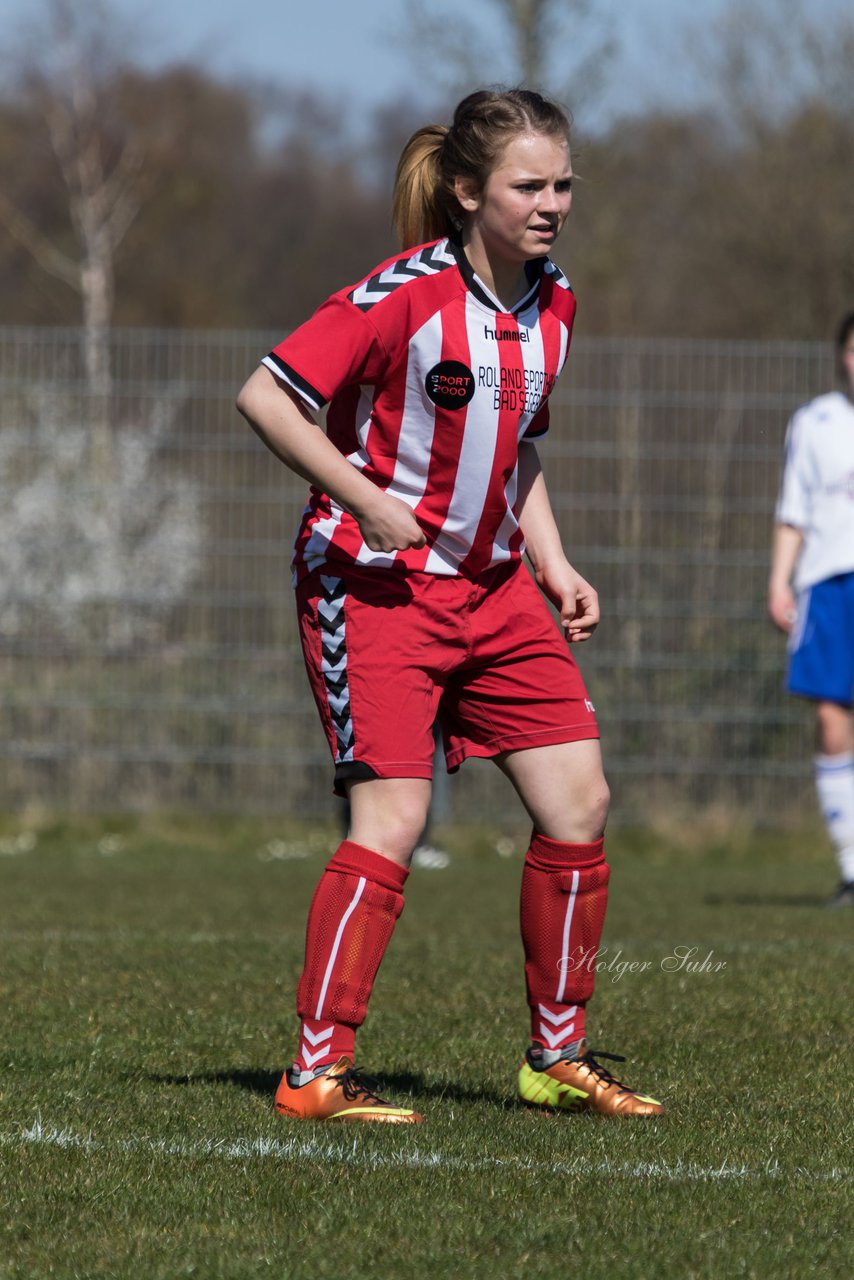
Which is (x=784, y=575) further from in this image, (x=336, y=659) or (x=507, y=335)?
(x=336, y=659)

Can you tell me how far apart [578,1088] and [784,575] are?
→ 4519mm

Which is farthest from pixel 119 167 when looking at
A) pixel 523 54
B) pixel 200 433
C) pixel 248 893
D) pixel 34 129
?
pixel 248 893

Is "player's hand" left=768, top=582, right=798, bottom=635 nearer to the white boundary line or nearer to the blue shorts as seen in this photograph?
the blue shorts

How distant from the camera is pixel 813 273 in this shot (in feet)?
64.2

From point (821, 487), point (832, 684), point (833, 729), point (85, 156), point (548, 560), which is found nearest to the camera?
point (548, 560)

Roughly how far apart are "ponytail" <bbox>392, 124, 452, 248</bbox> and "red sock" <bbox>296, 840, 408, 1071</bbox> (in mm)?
1317

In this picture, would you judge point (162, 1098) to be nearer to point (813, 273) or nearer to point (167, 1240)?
point (167, 1240)

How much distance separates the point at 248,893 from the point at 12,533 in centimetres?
361

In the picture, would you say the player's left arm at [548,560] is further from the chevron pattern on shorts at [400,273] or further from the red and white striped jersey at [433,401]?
the chevron pattern on shorts at [400,273]

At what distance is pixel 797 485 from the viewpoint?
8.26 m

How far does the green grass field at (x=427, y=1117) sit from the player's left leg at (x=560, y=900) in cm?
16

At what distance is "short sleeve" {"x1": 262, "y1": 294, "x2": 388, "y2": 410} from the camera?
11.9 ft

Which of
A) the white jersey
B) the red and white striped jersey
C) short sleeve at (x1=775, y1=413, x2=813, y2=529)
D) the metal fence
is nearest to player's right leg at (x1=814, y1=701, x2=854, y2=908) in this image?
the white jersey

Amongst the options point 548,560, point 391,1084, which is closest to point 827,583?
point 548,560
